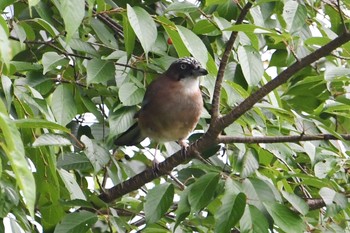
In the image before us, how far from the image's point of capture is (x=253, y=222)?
340 centimetres

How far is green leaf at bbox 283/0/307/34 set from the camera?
3.42 m

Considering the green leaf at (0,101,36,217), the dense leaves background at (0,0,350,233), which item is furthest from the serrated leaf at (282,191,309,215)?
the green leaf at (0,101,36,217)

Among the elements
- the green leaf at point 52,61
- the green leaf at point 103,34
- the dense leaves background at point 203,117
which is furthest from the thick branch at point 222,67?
the green leaf at point 103,34

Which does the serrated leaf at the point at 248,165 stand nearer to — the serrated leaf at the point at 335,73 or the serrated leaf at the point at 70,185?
the serrated leaf at the point at 335,73

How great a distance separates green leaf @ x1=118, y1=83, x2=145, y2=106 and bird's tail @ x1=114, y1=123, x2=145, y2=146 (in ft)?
3.22

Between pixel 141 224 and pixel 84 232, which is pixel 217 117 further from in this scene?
pixel 141 224

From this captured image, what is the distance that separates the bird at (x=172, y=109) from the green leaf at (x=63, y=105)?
1084 millimetres

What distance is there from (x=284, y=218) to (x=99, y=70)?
45.3 inches

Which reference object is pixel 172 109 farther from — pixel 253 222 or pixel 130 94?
pixel 253 222

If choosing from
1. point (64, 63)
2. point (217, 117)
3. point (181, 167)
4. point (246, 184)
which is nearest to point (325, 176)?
point (246, 184)

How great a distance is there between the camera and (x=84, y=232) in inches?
143

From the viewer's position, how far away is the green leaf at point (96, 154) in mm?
3756

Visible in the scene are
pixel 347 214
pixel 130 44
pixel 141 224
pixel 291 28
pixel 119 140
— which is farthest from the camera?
pixel 119 140

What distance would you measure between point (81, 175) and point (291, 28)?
6.16 ft
